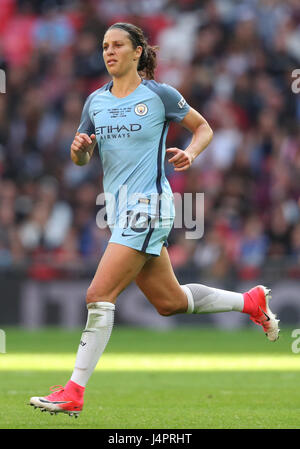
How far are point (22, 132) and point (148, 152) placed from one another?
34.9ft

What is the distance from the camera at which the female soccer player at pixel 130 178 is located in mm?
6082

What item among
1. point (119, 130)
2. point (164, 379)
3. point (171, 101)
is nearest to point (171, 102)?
point (171, 101)

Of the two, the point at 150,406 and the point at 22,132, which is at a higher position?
the point at 22,132

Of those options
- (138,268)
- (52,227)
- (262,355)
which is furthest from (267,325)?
(52,227)

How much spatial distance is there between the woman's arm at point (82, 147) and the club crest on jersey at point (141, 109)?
311 mm

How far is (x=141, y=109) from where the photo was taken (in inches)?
252

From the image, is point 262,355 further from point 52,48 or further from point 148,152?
point 52,48

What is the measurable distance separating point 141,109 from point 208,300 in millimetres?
1375

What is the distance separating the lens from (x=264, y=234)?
14.6m
